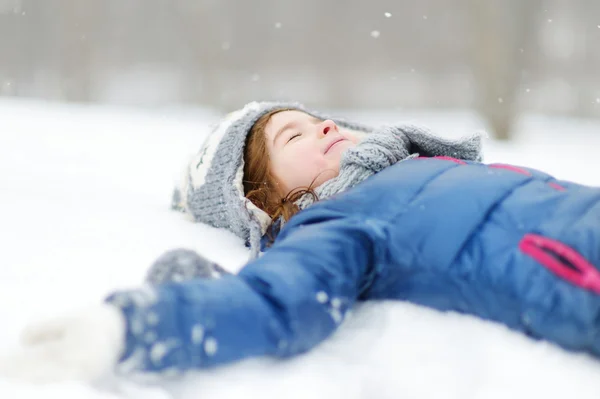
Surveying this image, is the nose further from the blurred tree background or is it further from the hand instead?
the blurred tree background

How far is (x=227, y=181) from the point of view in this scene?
204 centimetres

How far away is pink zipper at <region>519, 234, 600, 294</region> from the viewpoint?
1139 millimetres

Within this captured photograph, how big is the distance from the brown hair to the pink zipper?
72cm

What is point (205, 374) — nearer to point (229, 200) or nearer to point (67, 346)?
point (67, 346)

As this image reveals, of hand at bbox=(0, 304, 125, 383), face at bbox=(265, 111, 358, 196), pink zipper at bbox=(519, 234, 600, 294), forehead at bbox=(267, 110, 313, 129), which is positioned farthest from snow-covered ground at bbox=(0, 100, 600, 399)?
forehead at bbox=(267, 110, 313, 129)

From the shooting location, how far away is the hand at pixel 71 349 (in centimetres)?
97

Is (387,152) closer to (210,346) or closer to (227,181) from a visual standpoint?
(227,181)

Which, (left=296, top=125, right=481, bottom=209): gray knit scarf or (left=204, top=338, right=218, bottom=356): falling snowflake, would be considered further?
(left=296, top=125, right=481, bottom=209): gray knit scarf

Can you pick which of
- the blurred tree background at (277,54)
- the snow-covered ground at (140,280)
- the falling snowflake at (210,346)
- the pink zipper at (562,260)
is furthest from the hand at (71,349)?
the blurred tree background at (277,54)

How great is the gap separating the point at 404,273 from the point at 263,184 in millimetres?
743

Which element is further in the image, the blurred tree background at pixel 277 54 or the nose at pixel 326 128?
the blurred tree background at pixel 277 54

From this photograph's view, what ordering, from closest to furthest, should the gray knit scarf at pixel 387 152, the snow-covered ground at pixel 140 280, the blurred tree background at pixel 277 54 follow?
the snow-covered ground at pixel 140 280 < the gray knit scarf at pixel 387 152 < the blurred tree background at pixel 277 54

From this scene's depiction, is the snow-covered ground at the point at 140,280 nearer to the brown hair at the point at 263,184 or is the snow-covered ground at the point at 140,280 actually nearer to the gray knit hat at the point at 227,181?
the gray knit hat at the point at 227,181

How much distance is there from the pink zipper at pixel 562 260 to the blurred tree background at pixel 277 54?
26.5 feet
